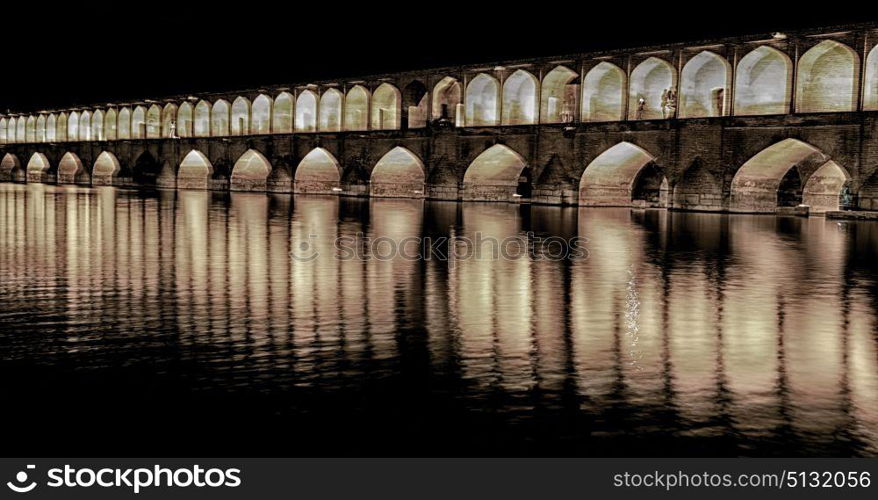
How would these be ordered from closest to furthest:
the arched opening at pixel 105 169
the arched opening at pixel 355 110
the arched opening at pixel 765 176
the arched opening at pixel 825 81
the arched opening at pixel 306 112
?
1. the arched opening at pixel 825 81
2. the arched opening at pixel 765 176
3. the arched opening at pixel 355 110
4. the arched opening at pixel 306 112
5. the arched opening at pixel 105 169

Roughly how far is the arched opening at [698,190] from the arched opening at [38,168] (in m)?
40.9

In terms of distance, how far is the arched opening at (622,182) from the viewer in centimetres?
2677

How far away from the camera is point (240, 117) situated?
40969 mm

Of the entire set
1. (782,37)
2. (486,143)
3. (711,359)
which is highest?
(782,37)

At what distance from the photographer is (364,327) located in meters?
6.46

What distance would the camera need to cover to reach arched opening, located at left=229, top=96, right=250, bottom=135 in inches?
1597

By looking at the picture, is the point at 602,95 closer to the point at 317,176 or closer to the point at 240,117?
the point at 317,176

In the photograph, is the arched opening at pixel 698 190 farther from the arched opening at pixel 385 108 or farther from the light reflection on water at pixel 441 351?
the arched opening at pixel 385 108

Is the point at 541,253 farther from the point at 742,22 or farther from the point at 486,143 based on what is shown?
the point at 486,143

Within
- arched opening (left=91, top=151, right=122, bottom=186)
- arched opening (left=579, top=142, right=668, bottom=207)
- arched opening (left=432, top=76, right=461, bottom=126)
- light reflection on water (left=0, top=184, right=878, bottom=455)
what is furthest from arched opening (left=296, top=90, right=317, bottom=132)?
light reflection on water (left=0, top=184, right=878, bottom=455)

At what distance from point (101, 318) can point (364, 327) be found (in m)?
1.94

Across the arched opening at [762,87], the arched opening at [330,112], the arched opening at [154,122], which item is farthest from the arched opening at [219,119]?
the arched opening at [762,87]

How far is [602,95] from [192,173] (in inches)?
900

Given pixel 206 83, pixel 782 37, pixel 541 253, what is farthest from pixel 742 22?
pixel 206 83
